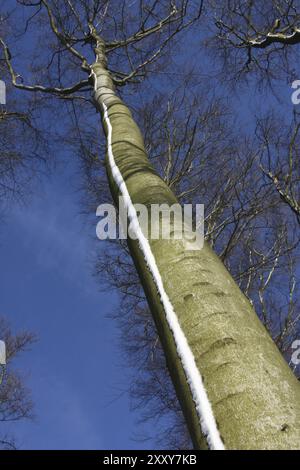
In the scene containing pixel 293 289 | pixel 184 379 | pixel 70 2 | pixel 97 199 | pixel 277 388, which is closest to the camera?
pixel 277 388

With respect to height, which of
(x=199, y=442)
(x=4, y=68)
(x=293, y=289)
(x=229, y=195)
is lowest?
(x=199, y=442)

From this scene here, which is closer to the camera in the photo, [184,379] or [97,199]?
[184,379]

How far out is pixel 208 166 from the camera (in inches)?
226

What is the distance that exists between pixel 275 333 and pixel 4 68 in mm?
4873

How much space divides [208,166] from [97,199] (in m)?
1.47

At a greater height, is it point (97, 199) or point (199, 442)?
point (97, 199)

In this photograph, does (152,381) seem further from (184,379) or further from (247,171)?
(184,379)

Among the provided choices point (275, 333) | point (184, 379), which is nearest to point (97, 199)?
point (275, 333)

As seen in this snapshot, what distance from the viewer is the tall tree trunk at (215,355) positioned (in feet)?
2.69

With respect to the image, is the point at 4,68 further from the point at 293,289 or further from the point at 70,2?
the point at 293,289

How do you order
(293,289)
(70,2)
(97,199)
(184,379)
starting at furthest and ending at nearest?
(97,199), (70,2), (293,289), (184,379)

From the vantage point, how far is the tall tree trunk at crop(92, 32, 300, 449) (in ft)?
2.69

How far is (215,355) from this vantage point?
98cm

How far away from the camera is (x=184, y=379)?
99 centimetres
